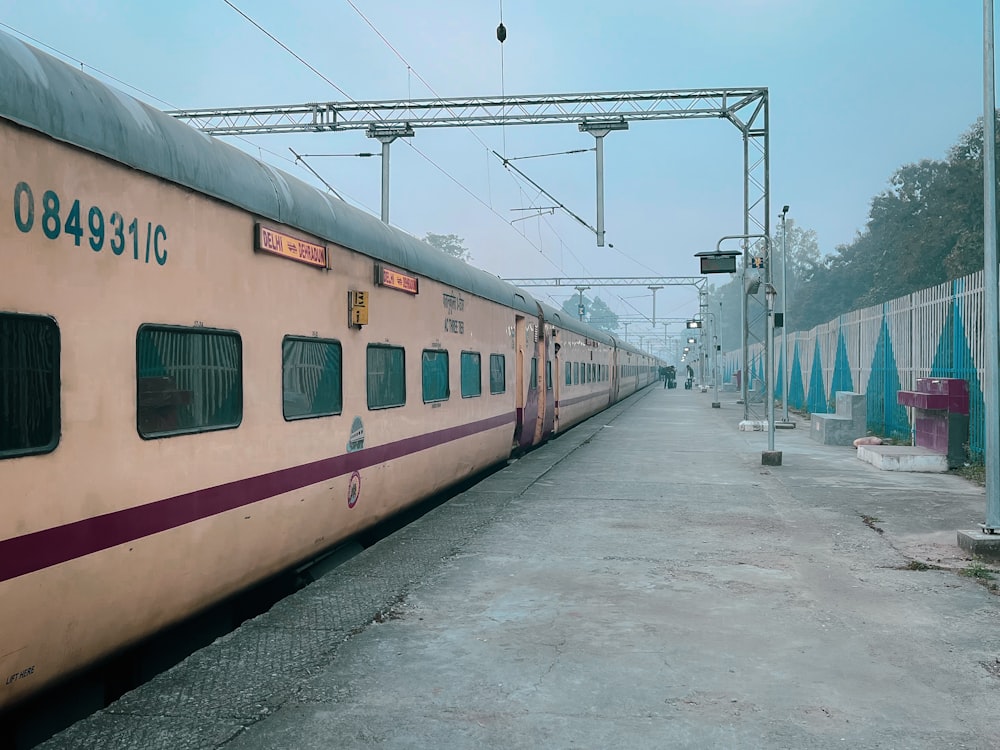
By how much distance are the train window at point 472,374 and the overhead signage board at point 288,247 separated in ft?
15.5

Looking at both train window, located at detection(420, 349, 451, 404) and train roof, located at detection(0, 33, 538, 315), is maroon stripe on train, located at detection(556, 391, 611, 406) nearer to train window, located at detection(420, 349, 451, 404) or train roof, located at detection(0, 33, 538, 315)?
train window, located at detection(420, 349, 451, 404)

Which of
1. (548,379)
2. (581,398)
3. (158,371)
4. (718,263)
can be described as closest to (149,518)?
(158,371)

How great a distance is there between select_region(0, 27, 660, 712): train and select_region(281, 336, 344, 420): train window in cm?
2

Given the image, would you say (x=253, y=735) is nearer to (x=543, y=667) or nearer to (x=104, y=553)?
(x=104, y=553)

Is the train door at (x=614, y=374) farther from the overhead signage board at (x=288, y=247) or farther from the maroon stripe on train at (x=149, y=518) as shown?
the overhead signage board at (x=288, y=247)

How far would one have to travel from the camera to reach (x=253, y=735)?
4039 mm

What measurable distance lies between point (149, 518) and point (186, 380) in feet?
2.72

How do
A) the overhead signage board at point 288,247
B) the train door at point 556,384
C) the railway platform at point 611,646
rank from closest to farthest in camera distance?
the railway platform at point 611,646, the overhead signage board at point 288,247, the train door at point 556,384

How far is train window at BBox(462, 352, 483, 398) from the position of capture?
37.3 ft

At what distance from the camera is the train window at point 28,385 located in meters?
3.58

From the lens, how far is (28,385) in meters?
3.71

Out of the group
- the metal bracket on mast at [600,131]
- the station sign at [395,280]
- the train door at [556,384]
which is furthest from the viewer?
the metal bracket on mast at [600,131]

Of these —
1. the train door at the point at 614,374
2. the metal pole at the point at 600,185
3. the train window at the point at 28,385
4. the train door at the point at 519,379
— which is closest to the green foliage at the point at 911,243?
the train door at the point at 614,374

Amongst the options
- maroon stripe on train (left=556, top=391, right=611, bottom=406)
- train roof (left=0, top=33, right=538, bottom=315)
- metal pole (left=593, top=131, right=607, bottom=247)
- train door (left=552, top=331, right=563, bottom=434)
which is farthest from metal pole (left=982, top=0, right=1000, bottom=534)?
metal pole (left=593, top=131, right=607, bottom=247)
